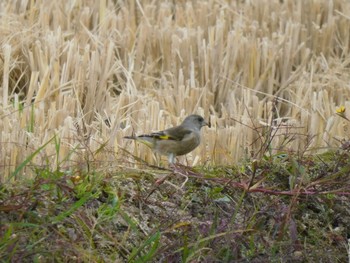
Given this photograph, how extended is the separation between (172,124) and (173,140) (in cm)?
98

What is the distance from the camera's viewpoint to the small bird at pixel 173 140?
246 inches

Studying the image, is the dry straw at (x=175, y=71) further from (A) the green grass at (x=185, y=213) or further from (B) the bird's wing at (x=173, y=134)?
(A) the green grass at (x=185, y=213)

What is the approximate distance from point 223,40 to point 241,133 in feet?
7.34

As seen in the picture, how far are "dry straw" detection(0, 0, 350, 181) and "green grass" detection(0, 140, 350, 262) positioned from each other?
0.50 metres

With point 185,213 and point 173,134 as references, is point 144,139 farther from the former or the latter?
point 185,213

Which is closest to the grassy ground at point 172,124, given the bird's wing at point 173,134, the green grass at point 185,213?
the green grass at point 185,213

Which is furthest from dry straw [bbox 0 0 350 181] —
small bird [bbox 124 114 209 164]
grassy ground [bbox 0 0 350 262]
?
small bird [bbox 124 114 209 164]

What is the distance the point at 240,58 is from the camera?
28.5ft

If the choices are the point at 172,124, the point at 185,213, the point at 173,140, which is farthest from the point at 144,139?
the point at 172,124

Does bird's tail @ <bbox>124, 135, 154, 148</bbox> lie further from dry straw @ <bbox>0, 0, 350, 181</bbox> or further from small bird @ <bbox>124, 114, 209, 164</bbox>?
dry straw @ <bbox>0, 0, 350, 181</bbox>

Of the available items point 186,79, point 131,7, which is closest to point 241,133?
point 186,79

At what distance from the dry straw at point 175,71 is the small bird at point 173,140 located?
0.14 meters

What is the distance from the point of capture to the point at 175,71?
8484 millimetres

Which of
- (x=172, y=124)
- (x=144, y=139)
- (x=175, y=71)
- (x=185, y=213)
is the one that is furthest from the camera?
(x=175, y=71)
